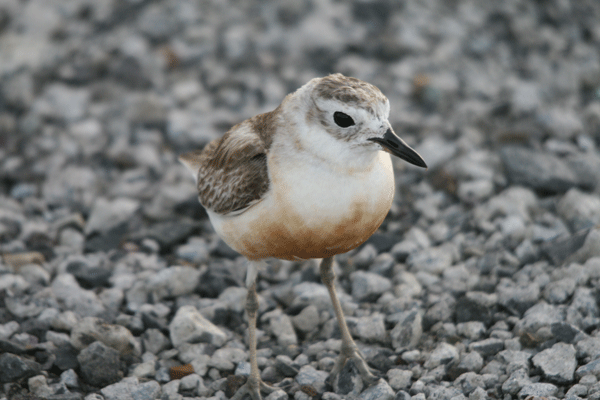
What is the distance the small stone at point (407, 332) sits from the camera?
5.14 meters

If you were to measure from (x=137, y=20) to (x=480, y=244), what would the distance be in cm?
710

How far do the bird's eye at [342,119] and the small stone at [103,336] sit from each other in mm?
2589

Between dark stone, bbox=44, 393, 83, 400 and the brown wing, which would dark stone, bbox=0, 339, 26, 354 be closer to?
dark stone, bbox=44, 393, 83, 400

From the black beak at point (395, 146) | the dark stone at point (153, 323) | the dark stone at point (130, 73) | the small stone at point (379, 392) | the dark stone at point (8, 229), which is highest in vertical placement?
the dark stone at point (130, 73)

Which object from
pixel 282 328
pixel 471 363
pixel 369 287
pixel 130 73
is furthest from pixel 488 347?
pixel 130 73

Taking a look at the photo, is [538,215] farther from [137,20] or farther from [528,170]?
[137,20]

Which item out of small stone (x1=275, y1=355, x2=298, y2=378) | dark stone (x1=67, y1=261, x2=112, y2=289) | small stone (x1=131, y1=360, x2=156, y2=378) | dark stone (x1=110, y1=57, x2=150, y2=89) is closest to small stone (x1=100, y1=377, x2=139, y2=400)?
small stone (x1=131, y1=360, x2=156, y2=378)

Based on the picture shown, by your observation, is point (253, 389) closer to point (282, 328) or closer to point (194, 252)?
point (282, 328)

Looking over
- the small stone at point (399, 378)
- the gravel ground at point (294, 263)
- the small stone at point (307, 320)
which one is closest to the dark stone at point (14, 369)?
the gravel ground at point (294, 263)

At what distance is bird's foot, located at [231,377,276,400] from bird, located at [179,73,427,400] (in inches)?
40.2

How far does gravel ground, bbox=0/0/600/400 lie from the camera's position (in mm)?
4918

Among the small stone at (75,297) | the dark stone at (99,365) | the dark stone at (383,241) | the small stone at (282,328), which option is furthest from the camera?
the dark stone at (383,241)

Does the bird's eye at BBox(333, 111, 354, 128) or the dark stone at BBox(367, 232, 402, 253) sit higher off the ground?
the dark stone at BBox(367, 232, 402, 253)

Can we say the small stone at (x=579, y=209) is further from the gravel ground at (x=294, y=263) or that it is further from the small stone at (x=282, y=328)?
the small stone at (x=282, y=328)
